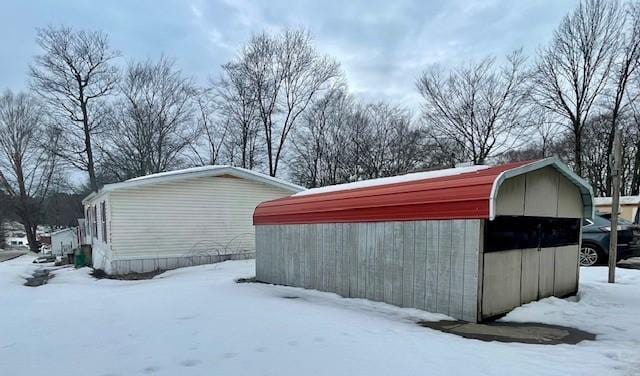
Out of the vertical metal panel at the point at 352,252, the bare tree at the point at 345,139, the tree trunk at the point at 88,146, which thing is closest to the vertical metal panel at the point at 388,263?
the vertical metal panel at the point at 352,252

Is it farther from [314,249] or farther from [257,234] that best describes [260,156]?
[314,249]

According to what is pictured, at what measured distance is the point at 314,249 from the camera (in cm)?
716

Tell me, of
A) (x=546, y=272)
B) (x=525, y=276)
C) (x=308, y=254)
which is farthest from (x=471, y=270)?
(x=308, y=254)

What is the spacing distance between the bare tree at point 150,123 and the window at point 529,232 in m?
26.6

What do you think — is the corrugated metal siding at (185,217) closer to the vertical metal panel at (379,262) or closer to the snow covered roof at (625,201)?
the vertical metal panel at (379,262)

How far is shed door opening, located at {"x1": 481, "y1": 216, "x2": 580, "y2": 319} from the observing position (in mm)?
4762

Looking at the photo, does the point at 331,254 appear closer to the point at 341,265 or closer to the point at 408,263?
the point at 341,265

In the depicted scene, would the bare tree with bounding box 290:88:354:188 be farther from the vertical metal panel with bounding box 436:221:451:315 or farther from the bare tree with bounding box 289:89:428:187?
the vertical metal panel with bounding box 436:221:451:315

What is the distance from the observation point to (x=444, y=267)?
4.94 m

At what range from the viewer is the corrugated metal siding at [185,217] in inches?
483

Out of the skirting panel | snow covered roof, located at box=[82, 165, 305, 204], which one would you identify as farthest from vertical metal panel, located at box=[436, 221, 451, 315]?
the skirting panel

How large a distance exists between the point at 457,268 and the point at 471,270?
0.20m

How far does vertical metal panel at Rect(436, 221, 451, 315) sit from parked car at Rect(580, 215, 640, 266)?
673 cm

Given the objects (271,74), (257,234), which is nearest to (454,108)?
(271,74)
